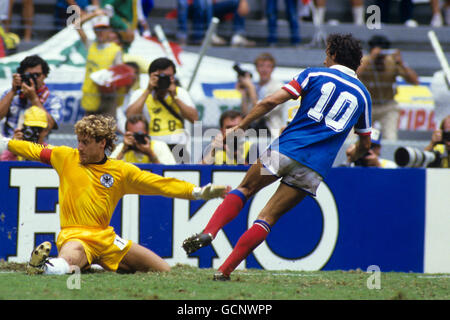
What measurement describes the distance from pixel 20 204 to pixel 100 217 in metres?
1.63

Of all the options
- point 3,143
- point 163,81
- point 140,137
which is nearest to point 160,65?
point 163,81

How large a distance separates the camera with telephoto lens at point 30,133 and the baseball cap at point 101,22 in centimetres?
256

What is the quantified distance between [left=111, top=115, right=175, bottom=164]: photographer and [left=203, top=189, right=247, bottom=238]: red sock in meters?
2.47

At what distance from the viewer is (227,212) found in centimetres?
546

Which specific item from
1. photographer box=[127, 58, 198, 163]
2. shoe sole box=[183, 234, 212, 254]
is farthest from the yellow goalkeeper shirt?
photographer box=[127, 58, 198, 163]

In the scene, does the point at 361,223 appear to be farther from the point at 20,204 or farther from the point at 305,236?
the point at 20,204

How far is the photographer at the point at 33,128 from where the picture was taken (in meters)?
7.67

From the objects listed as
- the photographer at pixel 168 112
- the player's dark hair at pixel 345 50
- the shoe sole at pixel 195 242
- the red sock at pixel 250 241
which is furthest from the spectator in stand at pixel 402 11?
the shoe sole at pixel 195 242

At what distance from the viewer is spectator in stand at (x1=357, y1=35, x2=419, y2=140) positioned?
34.0ft

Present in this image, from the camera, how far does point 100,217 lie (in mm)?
5922

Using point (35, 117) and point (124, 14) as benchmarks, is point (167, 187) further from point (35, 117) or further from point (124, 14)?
point (124, 14)

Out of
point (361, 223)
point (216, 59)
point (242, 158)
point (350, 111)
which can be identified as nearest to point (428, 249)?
point (361, 223)

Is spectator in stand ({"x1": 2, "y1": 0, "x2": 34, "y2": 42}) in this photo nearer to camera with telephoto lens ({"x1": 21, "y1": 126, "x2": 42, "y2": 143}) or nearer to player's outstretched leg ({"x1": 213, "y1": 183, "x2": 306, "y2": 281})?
camera with telephoto lens ({"x1": 21, "y1": 126, "x2": 42, "y2": 143})
